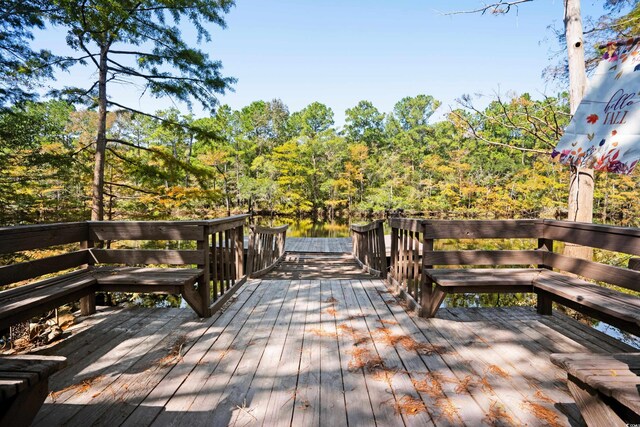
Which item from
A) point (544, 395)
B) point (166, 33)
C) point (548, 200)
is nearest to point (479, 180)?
point (548, 200)

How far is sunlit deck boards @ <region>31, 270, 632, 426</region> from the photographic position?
66.9 inches

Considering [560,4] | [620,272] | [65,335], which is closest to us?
[620,272]

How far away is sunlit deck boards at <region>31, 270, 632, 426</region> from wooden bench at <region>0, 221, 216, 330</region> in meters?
0.36

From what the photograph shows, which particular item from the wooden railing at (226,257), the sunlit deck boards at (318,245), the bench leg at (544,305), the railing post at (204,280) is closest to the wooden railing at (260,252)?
the wooden railing at (226,257)

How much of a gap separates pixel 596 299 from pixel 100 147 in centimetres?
825

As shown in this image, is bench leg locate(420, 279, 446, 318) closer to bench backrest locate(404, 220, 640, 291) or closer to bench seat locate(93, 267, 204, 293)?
bench backrest locate(404, 220, 640, 291)

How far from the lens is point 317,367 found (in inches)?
86.0

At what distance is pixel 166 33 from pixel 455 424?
26.7 feet

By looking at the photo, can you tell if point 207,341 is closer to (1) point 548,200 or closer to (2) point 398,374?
(2) point 398,374

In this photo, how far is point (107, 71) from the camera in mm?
6941

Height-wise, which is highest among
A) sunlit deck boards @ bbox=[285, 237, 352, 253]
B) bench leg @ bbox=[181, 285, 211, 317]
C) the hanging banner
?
the hanging banner

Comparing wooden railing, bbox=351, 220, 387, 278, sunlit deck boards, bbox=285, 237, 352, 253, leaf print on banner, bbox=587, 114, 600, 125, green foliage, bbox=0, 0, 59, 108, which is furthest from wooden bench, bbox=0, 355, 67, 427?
sunlit deck boards, bbox=285, 237, 352, 253

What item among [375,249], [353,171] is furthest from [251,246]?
[353,171]

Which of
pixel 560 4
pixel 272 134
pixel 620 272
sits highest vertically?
pixel 272 134
